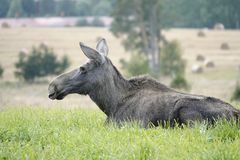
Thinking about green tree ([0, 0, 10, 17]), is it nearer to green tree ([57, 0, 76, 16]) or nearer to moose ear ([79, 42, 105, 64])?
green tree ([57, 0, 76, 16])

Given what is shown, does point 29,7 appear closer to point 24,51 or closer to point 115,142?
point 24,51

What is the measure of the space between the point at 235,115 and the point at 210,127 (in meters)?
Answer: 1.04

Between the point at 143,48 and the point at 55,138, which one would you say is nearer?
the point at 55,138

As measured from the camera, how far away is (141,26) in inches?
2594

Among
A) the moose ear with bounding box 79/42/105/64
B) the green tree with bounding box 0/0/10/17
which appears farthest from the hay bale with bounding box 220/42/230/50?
the moose ear with bounding box 79/42/105/64

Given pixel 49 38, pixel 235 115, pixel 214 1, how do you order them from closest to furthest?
pixel 235 115, pixel 49 38, pixel 214 1

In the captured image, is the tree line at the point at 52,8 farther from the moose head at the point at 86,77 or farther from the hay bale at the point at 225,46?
the moose head at the point at 86,77

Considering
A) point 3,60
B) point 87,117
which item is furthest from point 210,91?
point 87,117

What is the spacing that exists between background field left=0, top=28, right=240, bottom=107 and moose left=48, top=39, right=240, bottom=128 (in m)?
34.2

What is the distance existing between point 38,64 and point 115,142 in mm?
54237

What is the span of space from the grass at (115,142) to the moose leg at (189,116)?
14.1 inches

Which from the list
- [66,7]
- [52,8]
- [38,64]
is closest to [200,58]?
[38,64]

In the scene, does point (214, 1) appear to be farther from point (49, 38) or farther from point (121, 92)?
point (121, 92)

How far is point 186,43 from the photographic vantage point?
83.4 metres
